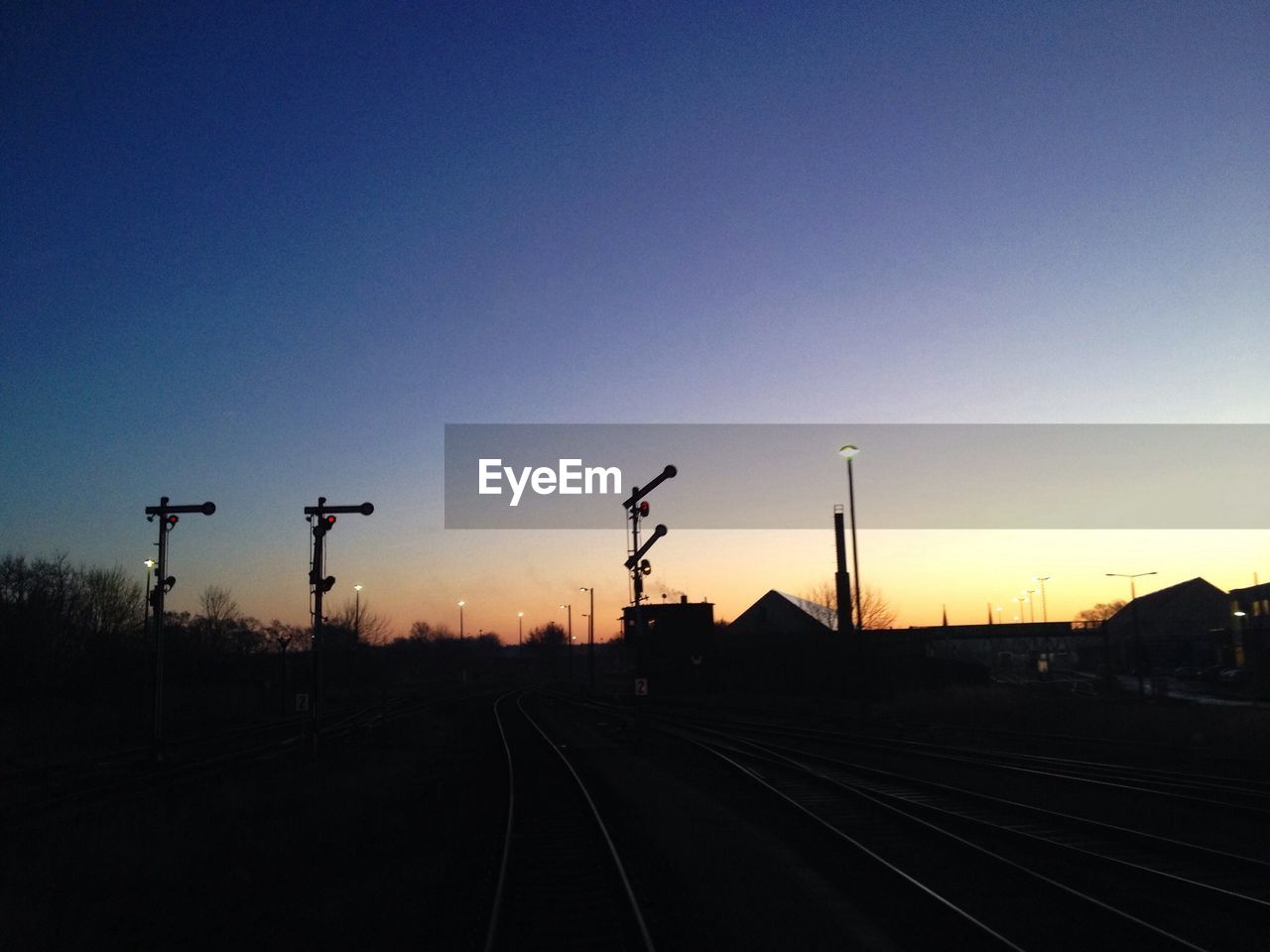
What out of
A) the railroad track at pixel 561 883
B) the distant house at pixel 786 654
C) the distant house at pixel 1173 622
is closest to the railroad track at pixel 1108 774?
the railroad track at pixel 561 883

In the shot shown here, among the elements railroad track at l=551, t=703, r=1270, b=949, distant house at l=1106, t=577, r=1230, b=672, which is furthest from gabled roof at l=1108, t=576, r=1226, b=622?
railroad track at l=551, t=703, r=1270, b=949

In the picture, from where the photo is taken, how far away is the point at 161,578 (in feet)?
84.8

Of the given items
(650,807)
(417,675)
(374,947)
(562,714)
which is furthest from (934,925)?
(417,675)

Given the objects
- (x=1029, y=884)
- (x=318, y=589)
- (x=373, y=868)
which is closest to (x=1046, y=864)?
(x=1029, y=884)

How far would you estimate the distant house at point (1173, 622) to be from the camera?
93.2m

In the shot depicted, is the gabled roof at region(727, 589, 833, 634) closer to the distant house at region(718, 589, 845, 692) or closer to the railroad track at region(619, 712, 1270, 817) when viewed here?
the distant house at region(718, 589, 845, 692)

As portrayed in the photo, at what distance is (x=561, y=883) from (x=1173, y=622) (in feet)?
337

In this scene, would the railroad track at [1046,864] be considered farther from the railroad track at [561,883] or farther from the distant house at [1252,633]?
the distant house at [1252,633]

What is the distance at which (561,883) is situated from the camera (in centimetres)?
1158

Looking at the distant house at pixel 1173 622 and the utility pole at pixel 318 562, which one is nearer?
the utility pole at pixel 318 562

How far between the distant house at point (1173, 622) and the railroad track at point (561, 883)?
90441 mm

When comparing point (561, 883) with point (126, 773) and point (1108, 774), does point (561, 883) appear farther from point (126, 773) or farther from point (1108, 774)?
point (126, 773)

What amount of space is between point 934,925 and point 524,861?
19.0 ft

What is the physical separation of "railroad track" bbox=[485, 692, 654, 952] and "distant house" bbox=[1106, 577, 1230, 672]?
90441 millimetres
